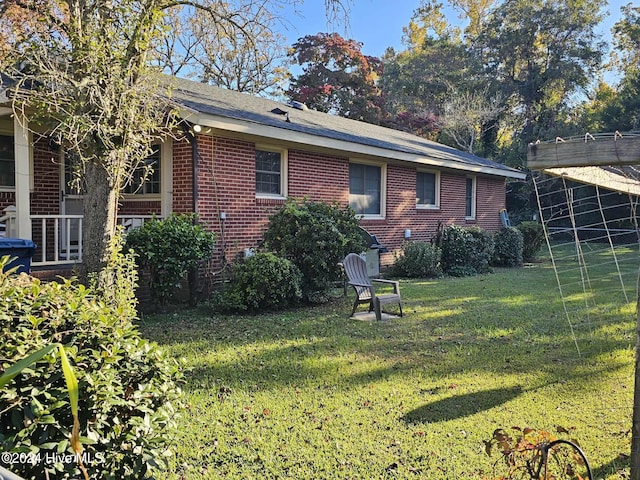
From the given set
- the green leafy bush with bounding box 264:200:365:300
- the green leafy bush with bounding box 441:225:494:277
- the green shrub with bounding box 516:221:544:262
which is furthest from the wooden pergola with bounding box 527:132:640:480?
the green shrub with bounding box 516:221:544:262

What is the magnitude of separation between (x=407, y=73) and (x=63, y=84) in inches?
1202

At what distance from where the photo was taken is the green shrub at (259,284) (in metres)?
7.68

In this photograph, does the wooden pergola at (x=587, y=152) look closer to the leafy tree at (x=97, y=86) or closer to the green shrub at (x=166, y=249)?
the leafy tree at (x=97, y=86)

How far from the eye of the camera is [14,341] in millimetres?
2111

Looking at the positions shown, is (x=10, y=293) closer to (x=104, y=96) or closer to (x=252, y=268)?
(x=104, y=96)

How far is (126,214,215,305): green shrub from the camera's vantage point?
723cm

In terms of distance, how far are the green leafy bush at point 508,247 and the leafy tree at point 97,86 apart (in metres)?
12.2

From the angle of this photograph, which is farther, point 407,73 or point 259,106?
point 407,73

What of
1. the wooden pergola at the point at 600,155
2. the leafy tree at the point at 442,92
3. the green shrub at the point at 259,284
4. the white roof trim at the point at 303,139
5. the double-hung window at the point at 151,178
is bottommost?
the green shrub at the point at 259,284

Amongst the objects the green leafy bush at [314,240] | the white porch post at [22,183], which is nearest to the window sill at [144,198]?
the white porch post at [22,183]

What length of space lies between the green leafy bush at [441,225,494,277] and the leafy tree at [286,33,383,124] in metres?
18.5

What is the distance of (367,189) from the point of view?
42.5 ft

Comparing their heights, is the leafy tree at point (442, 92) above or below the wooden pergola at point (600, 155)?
above

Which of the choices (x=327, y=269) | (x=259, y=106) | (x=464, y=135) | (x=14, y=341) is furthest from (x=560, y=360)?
(x=464, y=135)
